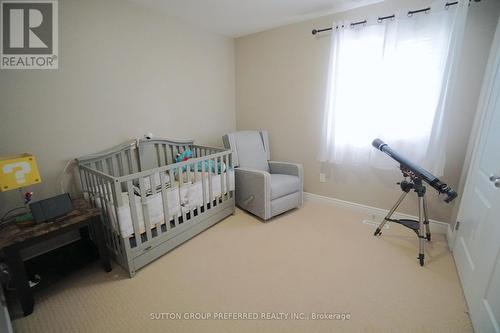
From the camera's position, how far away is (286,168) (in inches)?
110

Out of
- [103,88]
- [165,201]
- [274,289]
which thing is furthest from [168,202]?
[103,88]

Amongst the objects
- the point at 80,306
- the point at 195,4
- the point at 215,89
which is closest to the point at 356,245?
the point at 80,306

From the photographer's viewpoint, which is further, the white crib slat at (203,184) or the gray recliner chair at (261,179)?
the gray recliner chair at (261,179)

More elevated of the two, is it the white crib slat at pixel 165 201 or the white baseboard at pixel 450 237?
the white crib slat at pixel 165 201

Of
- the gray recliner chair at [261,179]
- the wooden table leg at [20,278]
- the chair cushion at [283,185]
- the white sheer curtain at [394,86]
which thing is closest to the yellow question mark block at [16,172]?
the wooden table leg at [20,278]

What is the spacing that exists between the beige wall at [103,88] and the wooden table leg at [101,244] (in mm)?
581

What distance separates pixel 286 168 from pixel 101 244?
2086 millimetres

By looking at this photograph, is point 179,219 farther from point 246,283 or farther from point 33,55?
point 33,55

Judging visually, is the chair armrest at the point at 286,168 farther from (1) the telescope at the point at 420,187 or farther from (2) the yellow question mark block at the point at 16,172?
(2) the yellow question mark block at the point at 16,172

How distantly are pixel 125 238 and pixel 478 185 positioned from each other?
2628 millimetres

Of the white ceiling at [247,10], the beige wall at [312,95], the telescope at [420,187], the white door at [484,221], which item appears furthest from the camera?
the white ceiling at [247,10]

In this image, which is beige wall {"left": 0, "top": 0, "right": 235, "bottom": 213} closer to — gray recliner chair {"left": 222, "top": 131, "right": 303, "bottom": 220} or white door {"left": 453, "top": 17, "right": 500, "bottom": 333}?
gray recliner chair {"left": 222, "top": 131, "right": 303, "bottom": 220}

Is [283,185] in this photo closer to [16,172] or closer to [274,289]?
[274,289]

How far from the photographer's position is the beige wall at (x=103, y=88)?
1.61m
